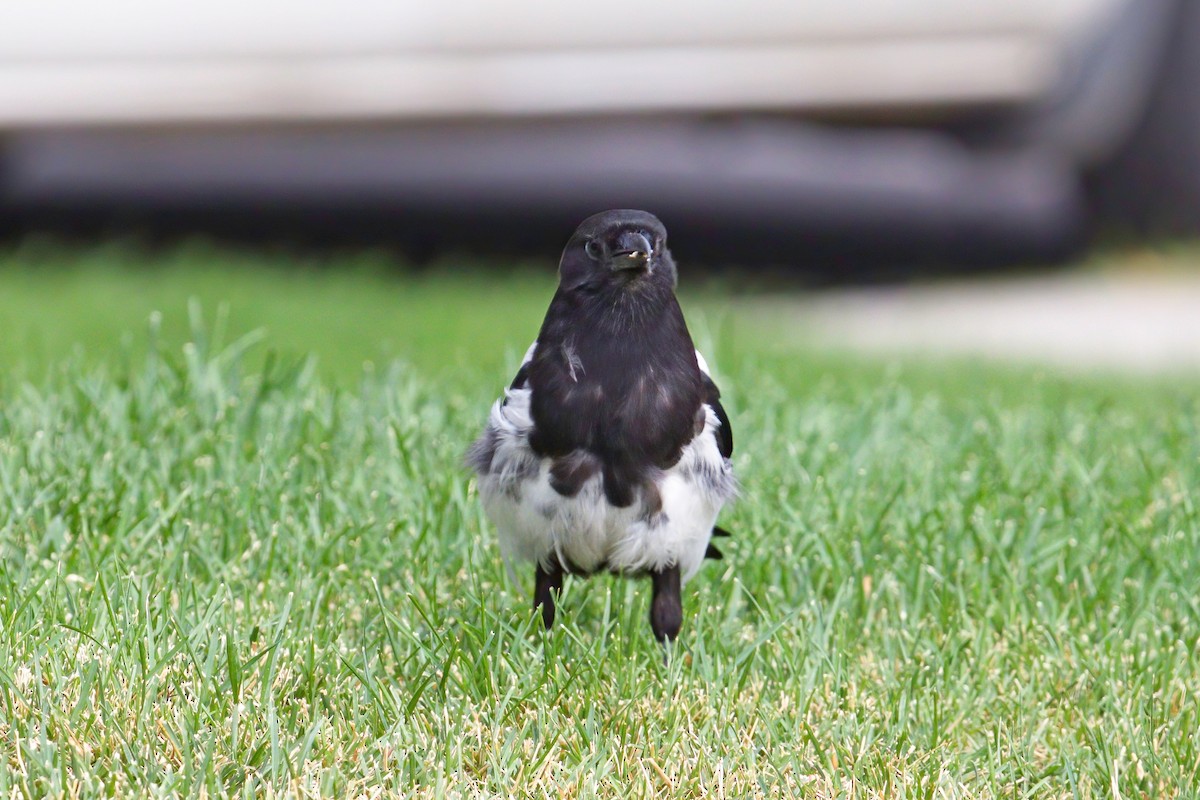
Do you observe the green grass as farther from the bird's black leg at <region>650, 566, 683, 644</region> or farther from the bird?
the bird

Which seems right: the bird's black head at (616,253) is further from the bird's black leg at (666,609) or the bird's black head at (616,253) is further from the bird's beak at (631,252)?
the bird's black leg at (666,609)

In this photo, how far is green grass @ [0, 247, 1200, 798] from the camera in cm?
248

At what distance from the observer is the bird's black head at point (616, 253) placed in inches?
102

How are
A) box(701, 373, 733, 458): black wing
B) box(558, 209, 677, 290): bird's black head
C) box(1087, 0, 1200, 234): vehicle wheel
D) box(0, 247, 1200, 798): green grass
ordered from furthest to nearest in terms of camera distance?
box(1087, 0, 1200, 234): vehicle wheel
box(701, 373, 733, 458): black wing
box(558, 209, 677, 290): bird's black head
box(0, 247, 1200, 798): green grass

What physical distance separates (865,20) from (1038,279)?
2.78 meters

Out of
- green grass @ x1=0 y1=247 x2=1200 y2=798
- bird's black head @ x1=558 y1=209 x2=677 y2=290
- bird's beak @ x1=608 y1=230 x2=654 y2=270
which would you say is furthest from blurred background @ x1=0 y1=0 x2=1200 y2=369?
bird's beak @ x1=608 y1=230 x2=654 y2=270

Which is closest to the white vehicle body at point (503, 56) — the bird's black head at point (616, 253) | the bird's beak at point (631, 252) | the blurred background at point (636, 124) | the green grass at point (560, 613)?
the blurred background at point (636, 124)

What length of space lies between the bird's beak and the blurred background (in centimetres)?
431

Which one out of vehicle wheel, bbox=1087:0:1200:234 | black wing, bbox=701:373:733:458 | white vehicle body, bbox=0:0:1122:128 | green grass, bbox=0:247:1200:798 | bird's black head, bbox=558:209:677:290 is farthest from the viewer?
vehicle wheel, bbox=1087:0:1200:234

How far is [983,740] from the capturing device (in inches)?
107

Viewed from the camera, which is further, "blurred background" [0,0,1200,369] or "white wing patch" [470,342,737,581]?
"blurred background" [0,0,1200,369]

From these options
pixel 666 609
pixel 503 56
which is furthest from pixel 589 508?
pixel 503 56

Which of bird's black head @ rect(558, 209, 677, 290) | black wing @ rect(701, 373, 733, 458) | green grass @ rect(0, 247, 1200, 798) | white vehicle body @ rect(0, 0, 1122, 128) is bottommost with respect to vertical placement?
green grass @ rect(0, 247, 1200, 798)

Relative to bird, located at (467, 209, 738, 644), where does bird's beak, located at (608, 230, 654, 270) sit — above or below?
above
